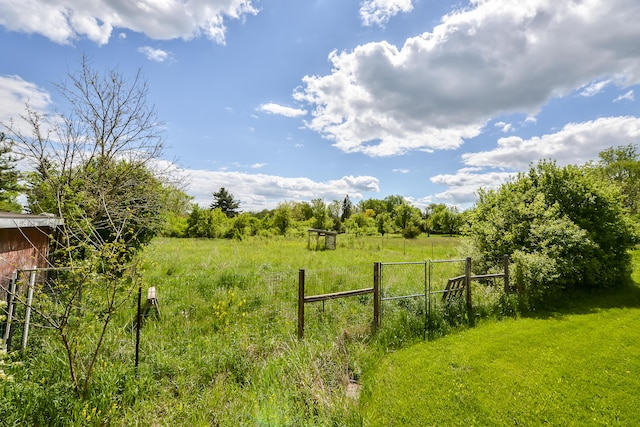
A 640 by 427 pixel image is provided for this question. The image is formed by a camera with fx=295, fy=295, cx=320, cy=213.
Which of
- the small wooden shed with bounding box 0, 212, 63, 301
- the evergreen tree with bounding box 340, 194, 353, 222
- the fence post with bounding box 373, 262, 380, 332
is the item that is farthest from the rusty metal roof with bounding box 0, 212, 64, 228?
the evergreen tree with bounding box 340, 194, 353, 222

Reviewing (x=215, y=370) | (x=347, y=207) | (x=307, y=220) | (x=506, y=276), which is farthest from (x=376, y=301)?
(x=347, y=207)

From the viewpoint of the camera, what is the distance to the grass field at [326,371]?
3467mm

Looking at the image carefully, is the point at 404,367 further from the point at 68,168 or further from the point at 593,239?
the point at 68,168

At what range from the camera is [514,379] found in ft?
14.6

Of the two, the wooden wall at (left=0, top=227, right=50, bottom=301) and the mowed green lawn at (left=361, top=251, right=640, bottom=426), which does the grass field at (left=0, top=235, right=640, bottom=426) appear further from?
the wooden wall at (left=0, top=227, right=50, bottom=301)

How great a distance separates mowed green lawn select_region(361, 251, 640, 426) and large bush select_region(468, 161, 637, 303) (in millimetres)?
2032

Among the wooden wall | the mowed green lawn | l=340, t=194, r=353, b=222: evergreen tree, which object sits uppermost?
l=340, t=194, r=353, b=222: evergreen tree

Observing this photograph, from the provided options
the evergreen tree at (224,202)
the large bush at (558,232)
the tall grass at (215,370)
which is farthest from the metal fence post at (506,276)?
the evergreen tree at (224,202)

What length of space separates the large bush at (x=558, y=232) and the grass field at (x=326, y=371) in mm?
1705

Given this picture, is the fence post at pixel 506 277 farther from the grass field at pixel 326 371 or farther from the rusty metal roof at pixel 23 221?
the rusty metal roof at pixel 23 221

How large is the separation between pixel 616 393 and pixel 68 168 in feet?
39.3

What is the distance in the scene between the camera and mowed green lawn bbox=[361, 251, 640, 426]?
3713 mm

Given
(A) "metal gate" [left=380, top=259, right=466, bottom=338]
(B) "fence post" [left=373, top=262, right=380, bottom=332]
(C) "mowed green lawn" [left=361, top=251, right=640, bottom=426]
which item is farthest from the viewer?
(A) "metal gate" [left=380, top=259, right=466, bottom=338]

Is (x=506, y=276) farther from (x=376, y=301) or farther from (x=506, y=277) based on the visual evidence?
(x=376, y=301)
